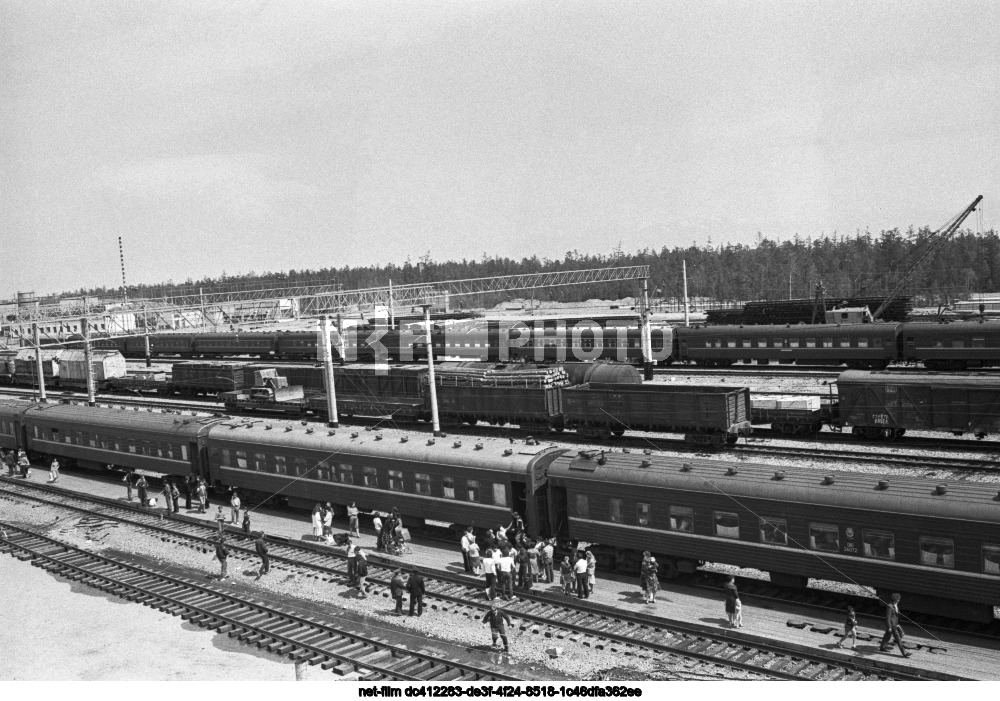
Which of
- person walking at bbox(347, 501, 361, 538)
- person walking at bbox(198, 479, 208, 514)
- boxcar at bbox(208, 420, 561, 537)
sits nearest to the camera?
boxcar at bbox(208, 420, 561, 537)

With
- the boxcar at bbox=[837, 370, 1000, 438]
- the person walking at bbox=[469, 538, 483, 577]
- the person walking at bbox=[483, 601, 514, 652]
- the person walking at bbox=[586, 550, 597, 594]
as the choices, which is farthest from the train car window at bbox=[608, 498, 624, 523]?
the boxcar at bbox=[837, 370, 1000, 438]

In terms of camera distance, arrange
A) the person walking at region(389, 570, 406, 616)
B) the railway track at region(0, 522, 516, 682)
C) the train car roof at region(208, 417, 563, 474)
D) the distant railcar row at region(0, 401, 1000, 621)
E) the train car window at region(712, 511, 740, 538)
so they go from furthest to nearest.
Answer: the train car roof at region(208, 417, 563, 474), the person walking at region(389, 570, 406, 616), the train car window at region(712, 511, 740, 538), the railway track at region(0, 522, 516, 682), the distant railcar row at region(0, 401, 1000, 621)

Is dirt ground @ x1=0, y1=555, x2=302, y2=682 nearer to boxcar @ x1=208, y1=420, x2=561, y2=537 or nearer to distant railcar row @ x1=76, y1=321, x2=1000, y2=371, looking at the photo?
boxcar @ x1=208, y1=420, x2=561, y2=537

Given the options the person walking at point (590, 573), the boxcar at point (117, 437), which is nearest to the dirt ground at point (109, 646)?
the person walking at point (590, 573)

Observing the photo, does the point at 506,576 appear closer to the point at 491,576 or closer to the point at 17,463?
the point at 491,576

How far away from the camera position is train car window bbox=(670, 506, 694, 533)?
20656 millimetres

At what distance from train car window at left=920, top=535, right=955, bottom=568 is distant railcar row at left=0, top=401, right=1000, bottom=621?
0.8 inches

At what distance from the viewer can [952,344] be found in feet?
161

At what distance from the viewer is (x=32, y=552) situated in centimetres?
2919

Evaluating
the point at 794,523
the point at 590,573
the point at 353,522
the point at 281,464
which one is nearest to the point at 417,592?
the point at 590,573

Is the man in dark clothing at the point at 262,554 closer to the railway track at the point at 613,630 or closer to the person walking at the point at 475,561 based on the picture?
the railway track at the point at 613,630

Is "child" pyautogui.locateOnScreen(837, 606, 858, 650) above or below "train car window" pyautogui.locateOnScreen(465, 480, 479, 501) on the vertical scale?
below
